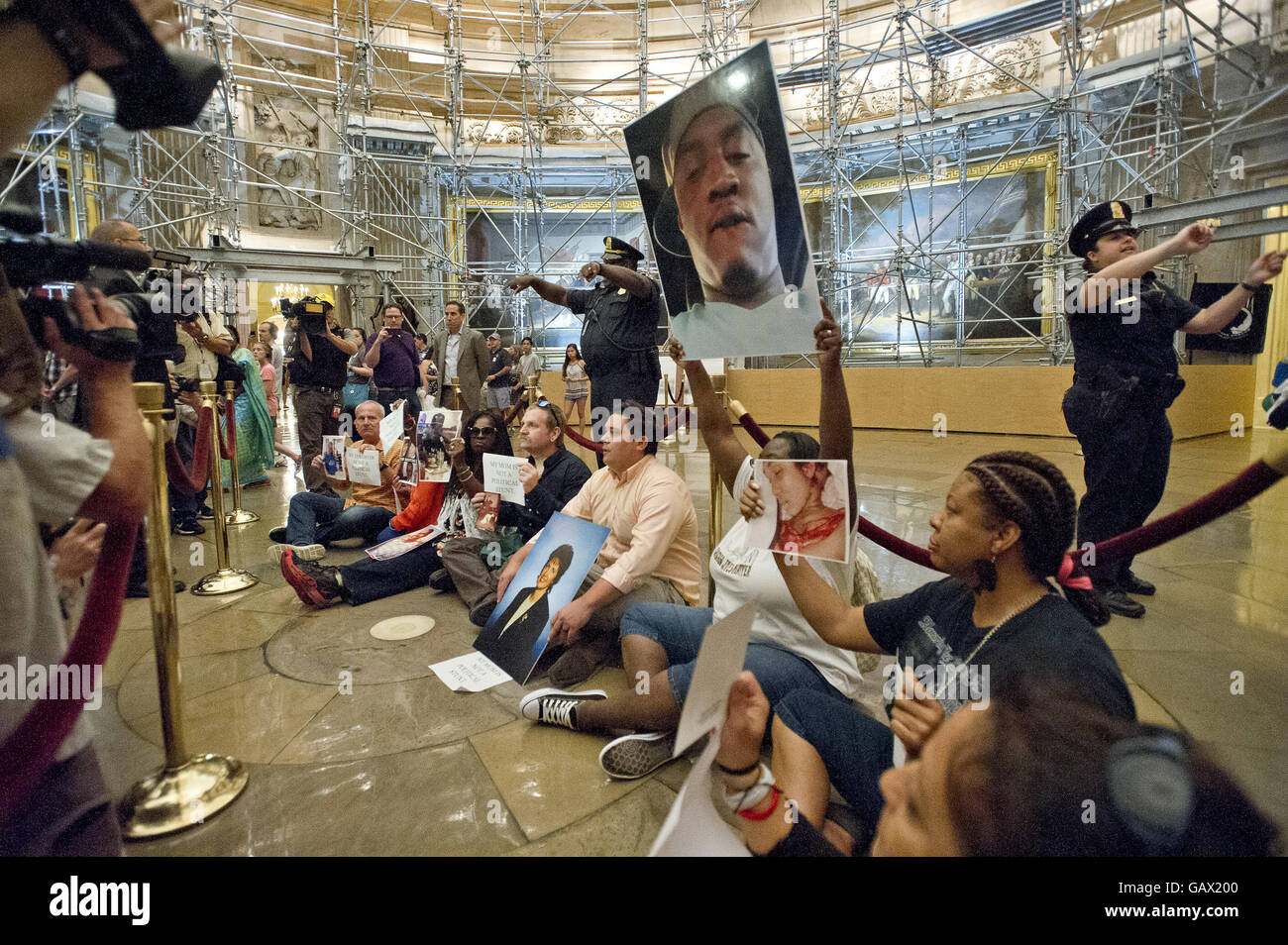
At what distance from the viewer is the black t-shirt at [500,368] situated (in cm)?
756

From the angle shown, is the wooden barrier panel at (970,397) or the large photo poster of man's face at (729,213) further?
the wooden barrier panel at (970,397)

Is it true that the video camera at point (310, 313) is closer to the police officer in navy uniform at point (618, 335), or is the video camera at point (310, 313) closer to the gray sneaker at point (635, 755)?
the police officer in navy uniform at point (618, 335)

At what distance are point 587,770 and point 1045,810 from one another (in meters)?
1.23

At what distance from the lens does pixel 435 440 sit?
4094mm

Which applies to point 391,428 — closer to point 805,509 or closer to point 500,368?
point 805,509

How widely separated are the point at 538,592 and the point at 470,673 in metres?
0.40

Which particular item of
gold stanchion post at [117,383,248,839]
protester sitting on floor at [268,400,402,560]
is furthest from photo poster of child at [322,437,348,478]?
gold stanchion post at [117,383,248,839]

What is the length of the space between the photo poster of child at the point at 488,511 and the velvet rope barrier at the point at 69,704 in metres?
2.34

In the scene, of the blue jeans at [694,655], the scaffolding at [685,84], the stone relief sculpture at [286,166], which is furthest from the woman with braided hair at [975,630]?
the stone relief sculpture at [286,166]

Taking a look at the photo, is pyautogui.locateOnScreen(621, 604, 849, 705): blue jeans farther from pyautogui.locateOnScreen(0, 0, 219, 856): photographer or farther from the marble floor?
pyautogui.locateOnScreen(0, 0, 219, 856): photographer

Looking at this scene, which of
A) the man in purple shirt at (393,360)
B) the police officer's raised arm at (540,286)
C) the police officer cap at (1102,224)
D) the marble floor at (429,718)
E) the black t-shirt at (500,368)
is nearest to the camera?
the marble floor at (429,718)

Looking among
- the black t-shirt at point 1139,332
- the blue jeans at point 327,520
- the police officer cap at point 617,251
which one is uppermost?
the police officer cap at point 617,251

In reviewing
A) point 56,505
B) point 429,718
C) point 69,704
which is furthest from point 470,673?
point 56,505
